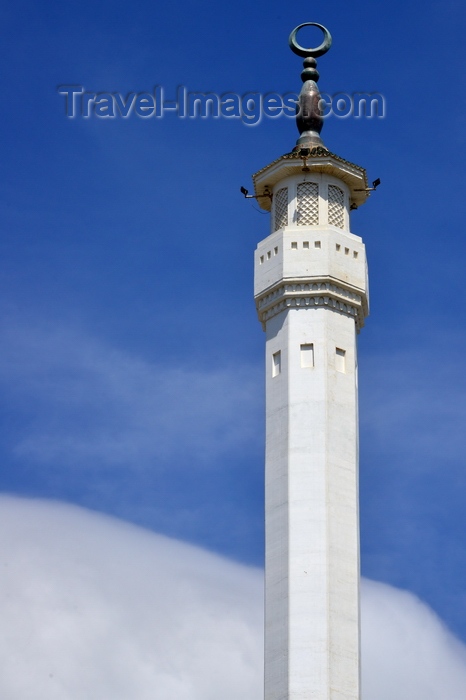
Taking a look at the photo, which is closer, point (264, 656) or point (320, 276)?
point (264, 656)

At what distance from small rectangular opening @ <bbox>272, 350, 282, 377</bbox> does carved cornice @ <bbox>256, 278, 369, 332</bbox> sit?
1367 mm

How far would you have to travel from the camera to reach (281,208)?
179 ft

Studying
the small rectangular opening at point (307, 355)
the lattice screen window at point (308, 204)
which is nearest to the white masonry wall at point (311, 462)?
the small rectangular opening at point (307, 355)

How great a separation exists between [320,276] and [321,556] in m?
8.79

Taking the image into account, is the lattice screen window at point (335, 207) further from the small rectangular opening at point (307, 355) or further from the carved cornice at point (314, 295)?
the small rectangular opening at point (307, 355)

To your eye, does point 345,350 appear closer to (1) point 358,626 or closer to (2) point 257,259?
(2) point 257,259

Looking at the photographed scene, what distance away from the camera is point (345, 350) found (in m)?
52.2

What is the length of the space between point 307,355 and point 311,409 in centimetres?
184

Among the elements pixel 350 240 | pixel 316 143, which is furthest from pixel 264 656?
pixel 316 143

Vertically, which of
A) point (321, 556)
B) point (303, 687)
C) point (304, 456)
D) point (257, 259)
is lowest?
point (303, 687)

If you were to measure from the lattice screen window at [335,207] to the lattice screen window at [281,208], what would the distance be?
1.38 meters

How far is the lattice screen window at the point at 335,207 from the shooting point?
5409 centimetres

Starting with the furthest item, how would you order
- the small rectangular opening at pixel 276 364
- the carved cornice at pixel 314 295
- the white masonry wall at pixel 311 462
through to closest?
A: the carved cornice at pixel 314 295 < the small rectangular opening at pixel 276 364 < the white masonry wall at pixel 311 462

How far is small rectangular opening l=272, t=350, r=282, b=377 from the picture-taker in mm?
52094
